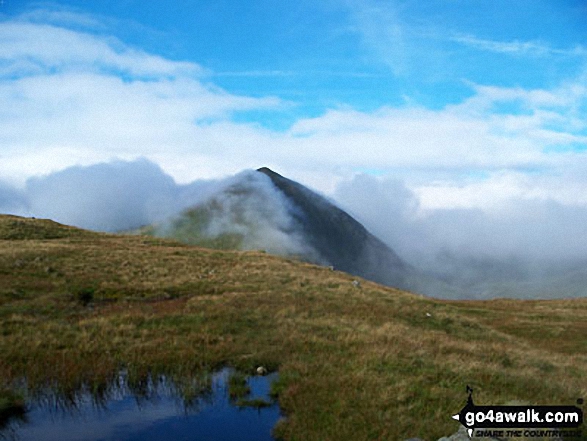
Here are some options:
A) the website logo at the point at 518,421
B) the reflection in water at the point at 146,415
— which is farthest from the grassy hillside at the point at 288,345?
the website logo at the point at 518,421

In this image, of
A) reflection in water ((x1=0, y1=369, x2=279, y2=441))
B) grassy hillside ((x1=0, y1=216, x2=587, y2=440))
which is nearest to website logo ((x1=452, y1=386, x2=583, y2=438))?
grassy hillside ((x1=0, y1=216, x2=587, y2=440))

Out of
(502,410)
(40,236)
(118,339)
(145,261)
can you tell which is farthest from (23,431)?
(40,236)

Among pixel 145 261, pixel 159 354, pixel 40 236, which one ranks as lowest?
pixel 159 354

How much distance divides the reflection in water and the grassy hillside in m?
0.51

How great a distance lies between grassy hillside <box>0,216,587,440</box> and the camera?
1308cm

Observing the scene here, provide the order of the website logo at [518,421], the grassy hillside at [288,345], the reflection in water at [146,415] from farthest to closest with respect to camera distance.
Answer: the grassy hillside at [288,345] < the reflection in water at [146,415] < the website logo at [518,421]

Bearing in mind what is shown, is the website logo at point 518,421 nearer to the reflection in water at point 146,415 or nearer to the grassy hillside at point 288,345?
the grassy hillside at point 288,345

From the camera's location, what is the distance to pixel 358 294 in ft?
116

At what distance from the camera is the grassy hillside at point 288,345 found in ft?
42.9

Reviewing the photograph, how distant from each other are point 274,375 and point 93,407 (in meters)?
6.30

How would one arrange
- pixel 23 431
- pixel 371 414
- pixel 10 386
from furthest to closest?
pixel 10 386 → pixel 371 414 → pixel 23 431

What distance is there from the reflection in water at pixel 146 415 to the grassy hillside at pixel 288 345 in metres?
0.51

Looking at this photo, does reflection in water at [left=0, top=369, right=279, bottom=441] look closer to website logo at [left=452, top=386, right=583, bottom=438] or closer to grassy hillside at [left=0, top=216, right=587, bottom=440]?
grassy hillside at [left=0, top=216, right=587, bottom=440]

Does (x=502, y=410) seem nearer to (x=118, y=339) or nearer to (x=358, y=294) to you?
(x=118, y=339)
